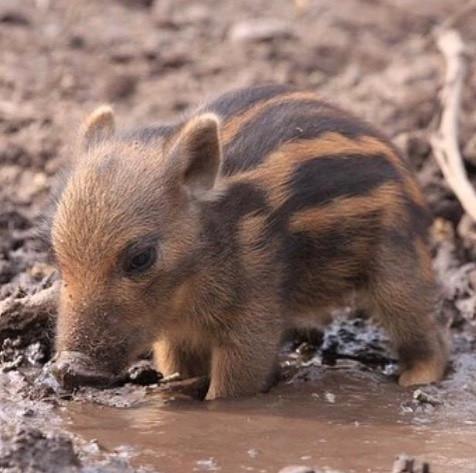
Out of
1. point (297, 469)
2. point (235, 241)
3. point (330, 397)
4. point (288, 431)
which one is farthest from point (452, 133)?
point (297, 469)

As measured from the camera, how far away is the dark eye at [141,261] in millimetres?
6973

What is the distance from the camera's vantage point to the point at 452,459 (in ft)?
21.8

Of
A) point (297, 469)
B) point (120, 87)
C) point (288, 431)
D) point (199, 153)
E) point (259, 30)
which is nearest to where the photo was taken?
point (297, 469)

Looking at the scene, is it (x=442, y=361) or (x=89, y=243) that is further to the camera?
(x=442, y=361)

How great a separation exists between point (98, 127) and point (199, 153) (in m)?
0.65

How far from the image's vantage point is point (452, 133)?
33.7ft

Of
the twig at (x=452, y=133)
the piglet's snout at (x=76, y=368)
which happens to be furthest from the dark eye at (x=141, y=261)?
the twig at (x=452, y=133)

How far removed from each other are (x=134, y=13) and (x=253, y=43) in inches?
45.1

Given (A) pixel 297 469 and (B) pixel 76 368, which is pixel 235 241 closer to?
(B) pixel 76 368

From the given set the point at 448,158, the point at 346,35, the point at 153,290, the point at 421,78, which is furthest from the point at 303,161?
the point at 346,35

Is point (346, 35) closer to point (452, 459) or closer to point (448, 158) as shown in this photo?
point (448, 158)

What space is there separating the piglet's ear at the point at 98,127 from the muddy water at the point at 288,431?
1.30 m

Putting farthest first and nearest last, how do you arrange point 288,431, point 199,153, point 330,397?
point 330,397, point 199,153, point 288,431

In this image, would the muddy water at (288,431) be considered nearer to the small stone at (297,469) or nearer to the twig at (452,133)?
the small stone at (297,469)
